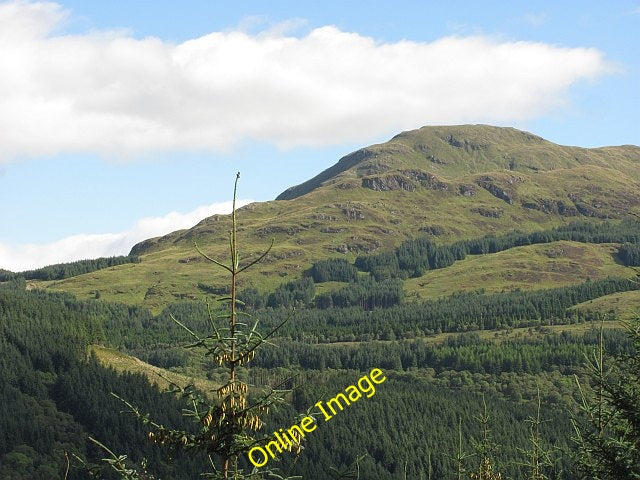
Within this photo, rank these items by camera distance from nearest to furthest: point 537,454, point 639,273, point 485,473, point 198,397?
point 198,397 → point 639,273 → point 537,454 → point 485,473

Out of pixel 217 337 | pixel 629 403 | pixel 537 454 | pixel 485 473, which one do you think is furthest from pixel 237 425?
pixel 485 473

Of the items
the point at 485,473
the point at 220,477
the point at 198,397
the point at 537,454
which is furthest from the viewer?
the point at 485,473

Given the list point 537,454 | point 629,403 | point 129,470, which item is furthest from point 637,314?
point 129,470

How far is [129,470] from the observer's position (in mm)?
18484

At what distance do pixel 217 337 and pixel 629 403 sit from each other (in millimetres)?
18527

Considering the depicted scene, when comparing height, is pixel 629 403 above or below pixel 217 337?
below

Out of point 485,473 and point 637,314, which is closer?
point 637,314

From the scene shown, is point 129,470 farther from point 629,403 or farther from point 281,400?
point 629,403

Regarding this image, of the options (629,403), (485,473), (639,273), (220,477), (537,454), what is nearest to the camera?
(220,477)

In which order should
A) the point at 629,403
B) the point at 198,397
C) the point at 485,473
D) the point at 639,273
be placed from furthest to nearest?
the point at 485,473 < the point at 639,273 < the point at 629,403 < the point at 198,397

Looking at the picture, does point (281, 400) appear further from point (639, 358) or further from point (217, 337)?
point (639, 358)

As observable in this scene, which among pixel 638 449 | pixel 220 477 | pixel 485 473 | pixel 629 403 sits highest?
pixel 220 477

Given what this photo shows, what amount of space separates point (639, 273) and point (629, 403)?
647 centimetres

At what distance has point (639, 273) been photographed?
33.2 meters
